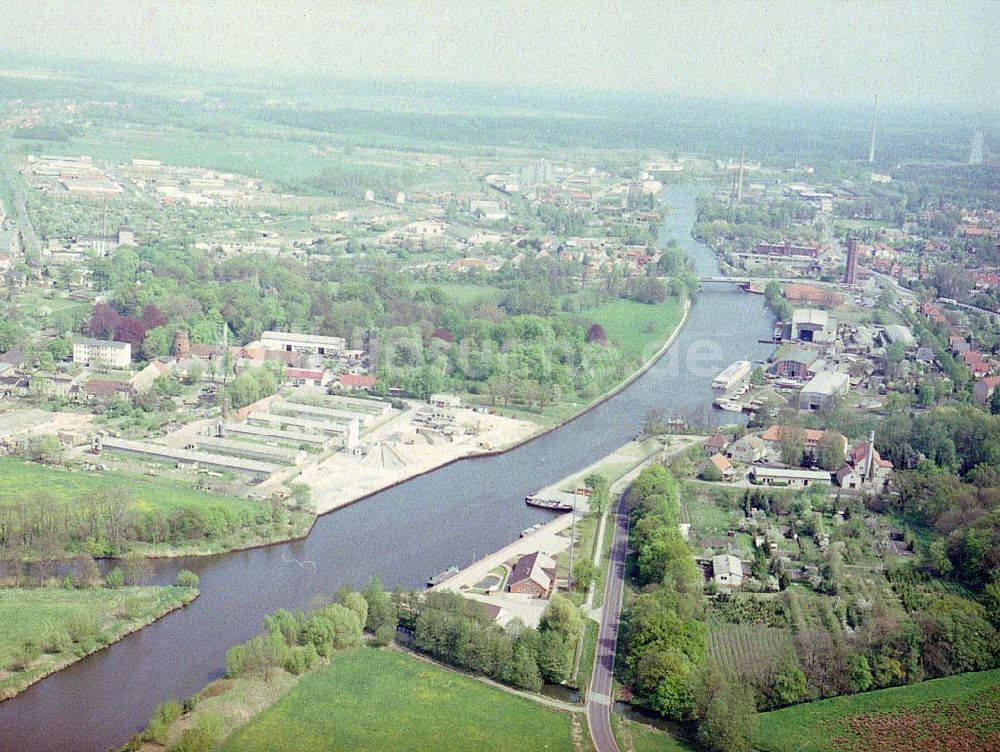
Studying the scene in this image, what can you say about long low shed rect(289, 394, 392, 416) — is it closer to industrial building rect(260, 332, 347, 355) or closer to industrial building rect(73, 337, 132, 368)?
industrial building rect(260, 332, 347, 355)

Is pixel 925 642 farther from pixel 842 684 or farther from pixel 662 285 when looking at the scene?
pixel 662 285

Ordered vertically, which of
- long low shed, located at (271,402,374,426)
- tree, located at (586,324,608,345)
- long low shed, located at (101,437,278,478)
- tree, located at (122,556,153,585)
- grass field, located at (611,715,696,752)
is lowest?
grass field, located at (611,715,696,752)

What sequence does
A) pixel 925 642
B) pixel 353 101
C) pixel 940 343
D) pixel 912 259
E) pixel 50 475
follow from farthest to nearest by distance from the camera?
pixel 353 101, pixel 912 259, pixel 940 343, pixel 50 475, pixel 925 642

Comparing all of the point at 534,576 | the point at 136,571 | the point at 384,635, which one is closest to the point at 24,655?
the point at 136,571

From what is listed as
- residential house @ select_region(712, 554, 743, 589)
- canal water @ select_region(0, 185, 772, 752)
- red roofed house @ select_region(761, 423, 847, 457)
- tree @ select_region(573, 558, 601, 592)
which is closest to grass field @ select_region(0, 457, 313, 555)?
canal water @ select_region(0, 185, 772, 752)

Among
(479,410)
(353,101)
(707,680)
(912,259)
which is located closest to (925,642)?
(707,680)

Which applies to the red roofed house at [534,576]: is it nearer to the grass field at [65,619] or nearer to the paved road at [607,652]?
the paved road at [607,652]

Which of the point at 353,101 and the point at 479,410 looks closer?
the point at 479,410

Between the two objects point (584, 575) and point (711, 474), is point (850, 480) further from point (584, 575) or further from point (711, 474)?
point (584, 575)
